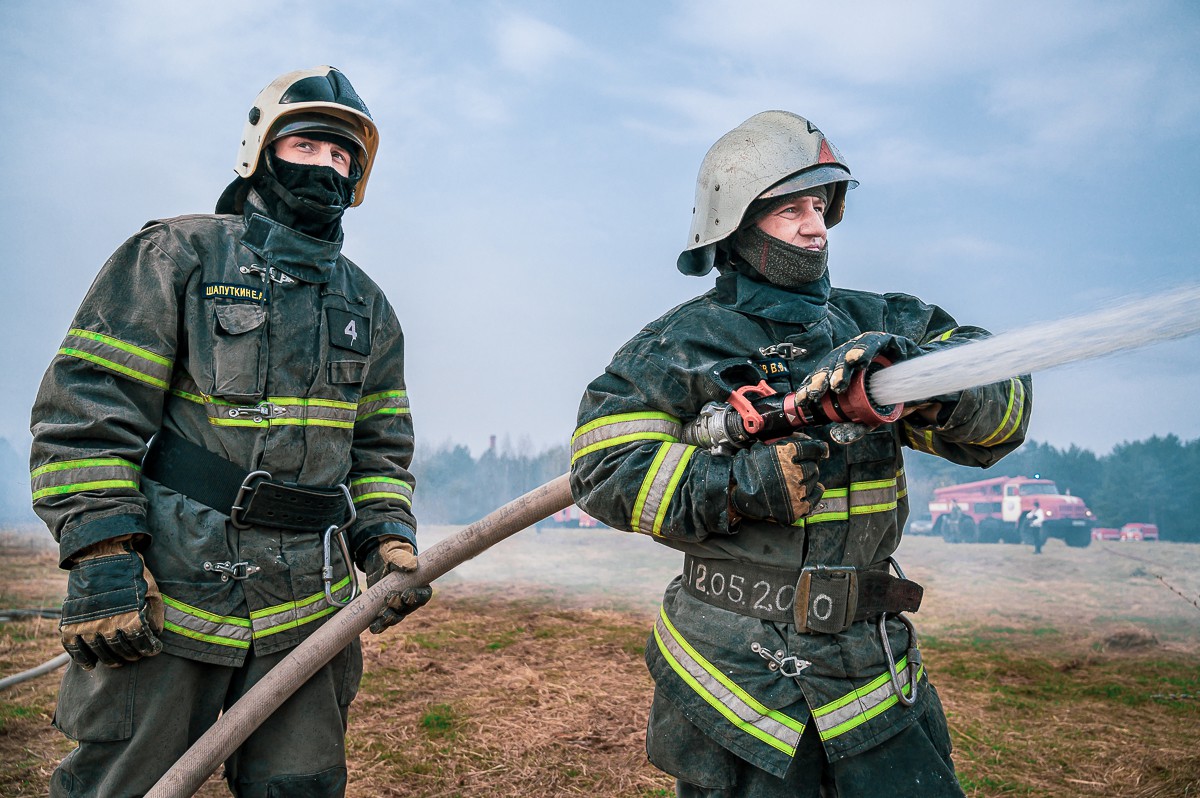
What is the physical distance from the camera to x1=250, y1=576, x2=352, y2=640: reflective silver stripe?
324cm

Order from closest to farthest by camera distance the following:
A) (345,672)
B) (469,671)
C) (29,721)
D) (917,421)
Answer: (917,421), (345,672), (29,721), (469,671)

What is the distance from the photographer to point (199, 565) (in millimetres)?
3162

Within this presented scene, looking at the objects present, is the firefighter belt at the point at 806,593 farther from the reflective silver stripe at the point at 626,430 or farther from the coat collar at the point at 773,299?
the coat collar at the point at 773,299

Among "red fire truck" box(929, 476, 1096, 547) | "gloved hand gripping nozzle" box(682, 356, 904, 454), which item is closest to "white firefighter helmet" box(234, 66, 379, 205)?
"gloved hand gripping nozzle" box(682, 356, 904, 454)

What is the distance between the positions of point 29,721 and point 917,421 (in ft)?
18.1

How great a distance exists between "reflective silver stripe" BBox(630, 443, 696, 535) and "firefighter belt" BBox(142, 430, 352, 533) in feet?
4.49

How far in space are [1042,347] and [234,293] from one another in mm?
2505

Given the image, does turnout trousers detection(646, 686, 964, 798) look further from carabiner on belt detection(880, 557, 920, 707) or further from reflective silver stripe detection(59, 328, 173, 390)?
reflective silver stripe detection(59, 328, 173, 390)

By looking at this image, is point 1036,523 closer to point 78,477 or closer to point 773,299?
point 773,299

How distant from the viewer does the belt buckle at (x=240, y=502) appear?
319 centimetres

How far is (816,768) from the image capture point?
2574 mm

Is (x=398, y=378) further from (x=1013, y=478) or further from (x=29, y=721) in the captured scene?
(x=1013, y=478)

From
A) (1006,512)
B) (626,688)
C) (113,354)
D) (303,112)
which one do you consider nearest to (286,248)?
(303,112)

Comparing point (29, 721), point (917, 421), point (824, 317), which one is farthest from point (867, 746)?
point (29, 721)
